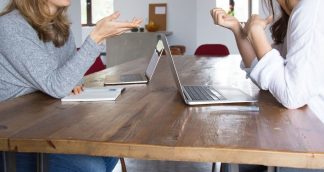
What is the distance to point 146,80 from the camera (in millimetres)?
1816

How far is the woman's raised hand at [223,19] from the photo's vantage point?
5.16 ft

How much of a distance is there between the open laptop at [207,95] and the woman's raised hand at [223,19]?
0.25 metres

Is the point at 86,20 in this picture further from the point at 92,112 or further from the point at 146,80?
the point at 92,112

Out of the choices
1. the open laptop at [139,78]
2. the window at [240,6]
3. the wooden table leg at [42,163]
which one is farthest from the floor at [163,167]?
the window at [240,6]

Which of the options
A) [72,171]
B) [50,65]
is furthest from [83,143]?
[50,65]

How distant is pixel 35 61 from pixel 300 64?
2.75 feet

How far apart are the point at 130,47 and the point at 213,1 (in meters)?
1.94

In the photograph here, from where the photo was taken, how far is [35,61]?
4.49 ft

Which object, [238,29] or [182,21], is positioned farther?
[182,21]

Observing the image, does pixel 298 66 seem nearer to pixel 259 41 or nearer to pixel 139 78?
pixel 259 41

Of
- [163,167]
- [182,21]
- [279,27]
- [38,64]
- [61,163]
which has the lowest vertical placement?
[163,167]

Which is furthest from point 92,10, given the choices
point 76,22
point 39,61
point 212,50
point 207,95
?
point 207,95

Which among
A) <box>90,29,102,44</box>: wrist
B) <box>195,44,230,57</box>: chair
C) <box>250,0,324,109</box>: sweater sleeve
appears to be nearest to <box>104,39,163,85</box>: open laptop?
<box>90,29,102,44</box>: wrist

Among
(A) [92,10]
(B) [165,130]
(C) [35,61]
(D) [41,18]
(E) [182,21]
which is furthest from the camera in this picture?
(A) [92,10]
